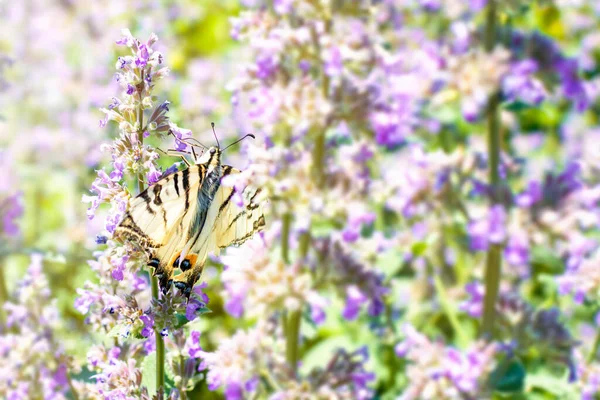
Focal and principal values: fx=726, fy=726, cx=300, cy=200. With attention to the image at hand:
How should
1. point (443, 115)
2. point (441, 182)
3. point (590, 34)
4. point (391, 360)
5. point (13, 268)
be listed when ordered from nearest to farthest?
1. point (441, 182)
2. point (391, 360)
3. point (443, 115)
4. point (13, 268)
5. point (590, 34)

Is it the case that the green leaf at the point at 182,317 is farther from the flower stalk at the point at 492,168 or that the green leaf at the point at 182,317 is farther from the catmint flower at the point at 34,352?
the flower stalk at the point at 492,168

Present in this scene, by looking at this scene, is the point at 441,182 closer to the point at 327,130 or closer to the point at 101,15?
the point at 327,130

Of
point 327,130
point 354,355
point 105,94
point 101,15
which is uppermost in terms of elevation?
point 101,15

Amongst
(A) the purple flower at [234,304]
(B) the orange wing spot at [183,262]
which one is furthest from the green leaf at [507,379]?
(B) the orange wing spot at [183,262]

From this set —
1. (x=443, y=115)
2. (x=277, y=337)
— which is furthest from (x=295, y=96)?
(x=443, y=115)

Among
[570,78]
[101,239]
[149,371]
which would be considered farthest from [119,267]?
[570,78]

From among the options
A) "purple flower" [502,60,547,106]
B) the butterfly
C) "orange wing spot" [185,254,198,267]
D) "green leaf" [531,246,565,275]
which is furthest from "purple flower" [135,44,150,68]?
"green leaf" [531,246,565,275]

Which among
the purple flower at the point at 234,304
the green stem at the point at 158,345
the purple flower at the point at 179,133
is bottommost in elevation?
the green stem at the point at 158,345

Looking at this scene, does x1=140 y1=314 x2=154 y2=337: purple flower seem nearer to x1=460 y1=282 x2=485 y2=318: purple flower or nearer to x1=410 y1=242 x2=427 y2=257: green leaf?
x1=410 y1=242 x2=427 y2=257: green leaf
